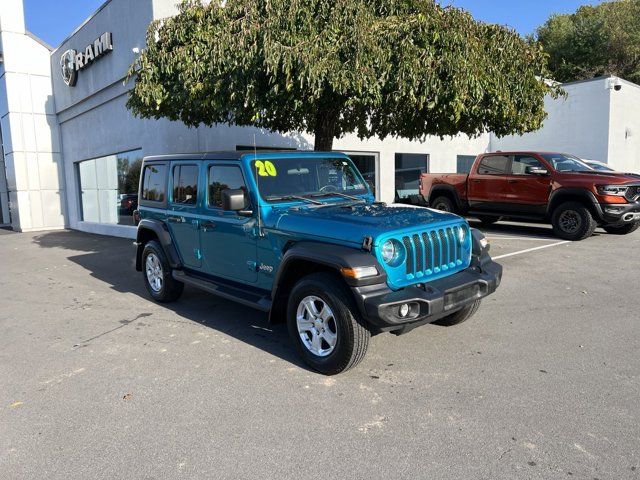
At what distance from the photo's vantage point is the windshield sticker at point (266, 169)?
4879mm

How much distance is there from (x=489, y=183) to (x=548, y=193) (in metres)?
1.46

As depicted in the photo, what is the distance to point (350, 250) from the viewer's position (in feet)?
12.5

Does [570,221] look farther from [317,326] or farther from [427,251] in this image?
[317,326]

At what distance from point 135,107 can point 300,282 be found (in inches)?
220

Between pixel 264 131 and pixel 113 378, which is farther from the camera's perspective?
pixel 264 131

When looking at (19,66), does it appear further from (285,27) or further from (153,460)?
(153,460)

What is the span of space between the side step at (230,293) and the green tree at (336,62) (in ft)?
8.32

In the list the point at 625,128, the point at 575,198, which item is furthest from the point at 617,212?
the point at 625,128

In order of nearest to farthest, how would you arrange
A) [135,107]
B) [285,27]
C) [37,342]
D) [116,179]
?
[37,342] → [285,27] → [135,107] → [116,179]

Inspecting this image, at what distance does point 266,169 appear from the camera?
492cm

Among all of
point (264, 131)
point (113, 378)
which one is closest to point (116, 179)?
point (264, 131)

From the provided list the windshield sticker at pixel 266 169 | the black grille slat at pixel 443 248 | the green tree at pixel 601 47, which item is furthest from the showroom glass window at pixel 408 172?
the green tree at pixel 601 47

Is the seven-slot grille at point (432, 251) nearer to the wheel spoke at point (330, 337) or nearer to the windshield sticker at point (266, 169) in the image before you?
the wheel spoke at point (330, 337)

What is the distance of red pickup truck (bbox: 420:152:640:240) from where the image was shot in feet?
31.7
